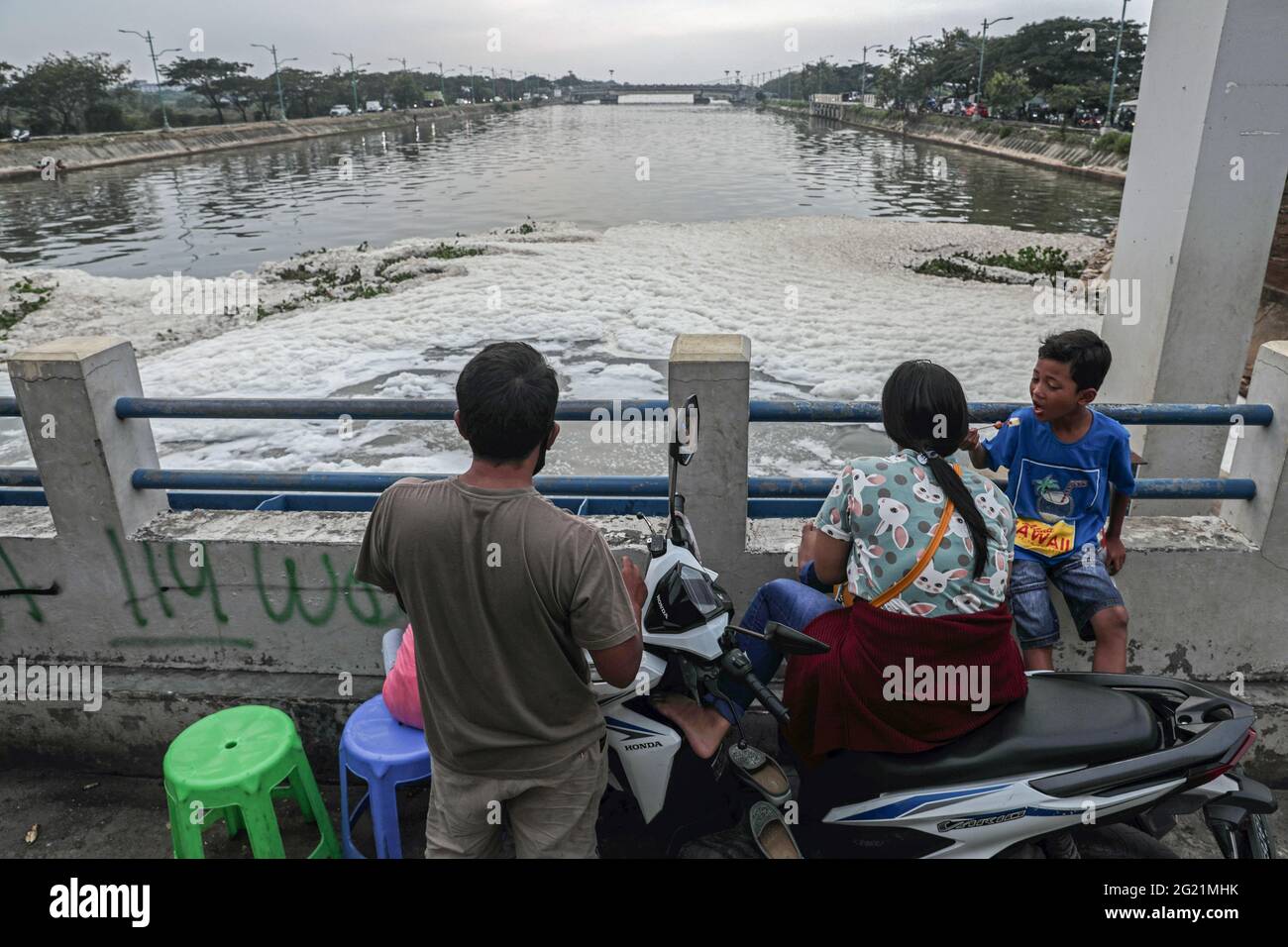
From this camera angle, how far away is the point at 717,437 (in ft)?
10.2

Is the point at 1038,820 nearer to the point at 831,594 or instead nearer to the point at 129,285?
the point at 831,594

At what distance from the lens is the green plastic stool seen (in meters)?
2.69

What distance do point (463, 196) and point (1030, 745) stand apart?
32.0m

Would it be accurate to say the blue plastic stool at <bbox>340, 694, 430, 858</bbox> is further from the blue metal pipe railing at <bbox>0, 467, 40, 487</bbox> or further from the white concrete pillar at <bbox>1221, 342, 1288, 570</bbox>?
the white concrete pillar at <bbox>1221, 342, 1288, 570</bbox>

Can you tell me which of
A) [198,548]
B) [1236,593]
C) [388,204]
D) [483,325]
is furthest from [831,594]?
[388,204]

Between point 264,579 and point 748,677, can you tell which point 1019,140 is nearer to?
point 264,579

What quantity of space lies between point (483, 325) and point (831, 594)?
903 cm

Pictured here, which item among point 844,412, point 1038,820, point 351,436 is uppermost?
point 844,412

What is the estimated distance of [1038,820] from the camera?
226cm

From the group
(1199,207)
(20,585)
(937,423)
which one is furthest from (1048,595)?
(20,585)

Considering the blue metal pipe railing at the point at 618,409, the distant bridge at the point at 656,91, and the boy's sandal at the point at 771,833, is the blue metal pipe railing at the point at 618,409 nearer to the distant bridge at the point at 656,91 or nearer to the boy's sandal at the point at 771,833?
the boy's sandal at the point at 771,833

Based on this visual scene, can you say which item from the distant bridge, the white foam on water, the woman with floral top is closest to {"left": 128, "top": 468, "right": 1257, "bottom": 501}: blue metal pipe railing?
the woman with floral top

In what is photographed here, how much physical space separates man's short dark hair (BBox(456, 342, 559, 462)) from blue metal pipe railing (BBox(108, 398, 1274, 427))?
3.44ft

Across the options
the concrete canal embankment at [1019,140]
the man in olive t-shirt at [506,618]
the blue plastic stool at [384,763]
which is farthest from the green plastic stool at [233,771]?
the concrete canal embankment at [1019,140]
